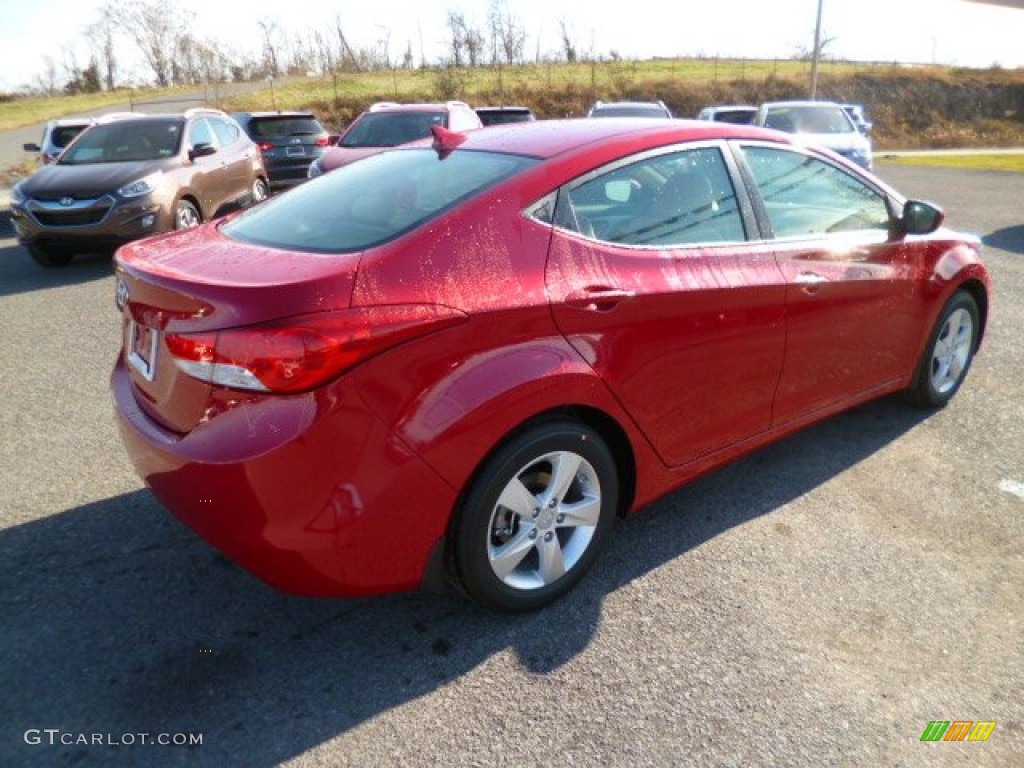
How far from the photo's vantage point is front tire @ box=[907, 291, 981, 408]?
4.27 m

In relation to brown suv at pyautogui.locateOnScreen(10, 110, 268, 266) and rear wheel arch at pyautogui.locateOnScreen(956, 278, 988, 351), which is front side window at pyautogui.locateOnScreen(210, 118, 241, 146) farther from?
rear wheel arch at pyautogui.locateOnScreen(956, 278, 988, 351)

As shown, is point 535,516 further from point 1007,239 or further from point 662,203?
point 1007,239

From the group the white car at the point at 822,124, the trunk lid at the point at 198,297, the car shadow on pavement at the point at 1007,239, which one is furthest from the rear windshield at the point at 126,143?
the car shadow on pavement at the point at 1007,239

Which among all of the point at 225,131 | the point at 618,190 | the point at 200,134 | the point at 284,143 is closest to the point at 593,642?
the point at 618,190

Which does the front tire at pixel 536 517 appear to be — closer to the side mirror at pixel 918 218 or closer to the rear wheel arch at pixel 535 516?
the rear wheel arch at pixel 535 516

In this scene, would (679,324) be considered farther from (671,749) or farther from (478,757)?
(478,757)

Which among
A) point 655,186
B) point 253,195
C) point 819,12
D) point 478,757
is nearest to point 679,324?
point 655,186

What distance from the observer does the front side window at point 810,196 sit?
3338 mm

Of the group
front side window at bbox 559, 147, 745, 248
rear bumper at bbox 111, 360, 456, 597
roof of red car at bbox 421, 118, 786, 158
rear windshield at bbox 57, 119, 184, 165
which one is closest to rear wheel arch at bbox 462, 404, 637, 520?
rear bumper at bbox 111, 360, 456, 597

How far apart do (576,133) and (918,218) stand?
1.92m

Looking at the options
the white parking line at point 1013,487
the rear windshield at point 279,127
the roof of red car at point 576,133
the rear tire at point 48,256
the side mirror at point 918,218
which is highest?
the rear windshield at point 279,127

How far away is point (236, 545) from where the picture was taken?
89.0 inches

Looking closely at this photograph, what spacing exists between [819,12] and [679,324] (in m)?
38.7
